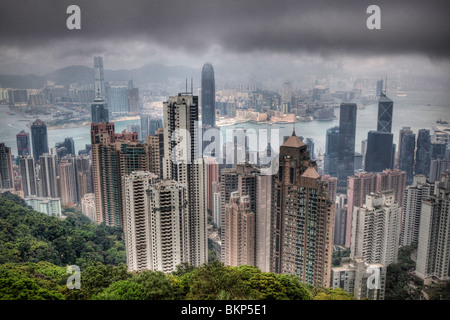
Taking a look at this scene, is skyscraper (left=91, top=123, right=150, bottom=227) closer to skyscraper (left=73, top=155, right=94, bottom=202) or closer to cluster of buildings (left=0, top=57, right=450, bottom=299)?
skyscraper (left=73, top=155, right=94, bottom=202)

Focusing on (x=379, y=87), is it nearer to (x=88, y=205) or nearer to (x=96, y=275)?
(x=96, y=275)

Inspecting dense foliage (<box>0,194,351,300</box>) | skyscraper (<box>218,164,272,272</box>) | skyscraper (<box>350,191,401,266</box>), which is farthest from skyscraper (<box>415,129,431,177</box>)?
dense foliage (<box>0,194,351,300</box>)

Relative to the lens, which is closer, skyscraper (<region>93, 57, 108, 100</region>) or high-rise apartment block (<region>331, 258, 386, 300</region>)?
high-rise apartment block (<region>331, 258, 386, 300</region>)

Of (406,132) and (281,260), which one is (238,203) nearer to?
(281,260)

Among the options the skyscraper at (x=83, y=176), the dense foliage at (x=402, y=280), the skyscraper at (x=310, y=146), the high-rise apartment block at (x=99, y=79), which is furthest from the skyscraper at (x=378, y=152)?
the skyscraper at (x=83, y=176)

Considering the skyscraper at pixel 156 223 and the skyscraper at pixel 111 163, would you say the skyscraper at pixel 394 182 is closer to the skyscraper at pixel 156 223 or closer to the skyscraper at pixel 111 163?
the skyscraper at pixel 156 223

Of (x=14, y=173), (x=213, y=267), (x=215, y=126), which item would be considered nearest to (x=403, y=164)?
(x=215, y=126)
